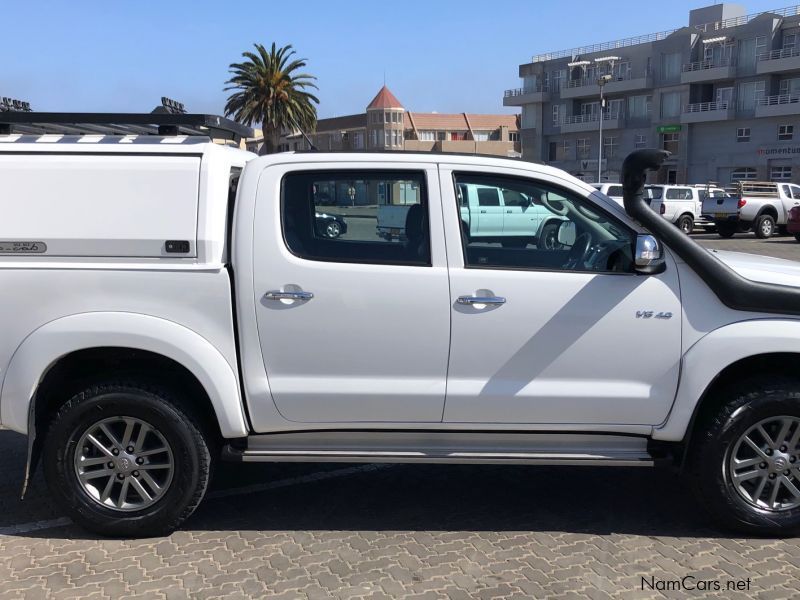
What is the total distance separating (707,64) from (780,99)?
717cm

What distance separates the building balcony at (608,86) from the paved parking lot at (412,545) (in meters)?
65.3

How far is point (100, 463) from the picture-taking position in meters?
3.95

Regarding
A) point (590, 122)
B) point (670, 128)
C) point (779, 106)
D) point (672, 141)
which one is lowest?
point (672, 141)

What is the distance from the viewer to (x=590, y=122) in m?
68.7

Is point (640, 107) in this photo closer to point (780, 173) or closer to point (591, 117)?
point (591, 117)

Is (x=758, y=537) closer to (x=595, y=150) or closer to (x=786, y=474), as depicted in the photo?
(x=786, y=474)

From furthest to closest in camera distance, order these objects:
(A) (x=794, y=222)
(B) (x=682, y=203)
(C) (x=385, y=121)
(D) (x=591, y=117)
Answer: (C) (x=385, y=121)
(D) (x=591, y=117)
(B) (x=682, y=203)
(A) (x=794, y=222)

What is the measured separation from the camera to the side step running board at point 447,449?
388cm

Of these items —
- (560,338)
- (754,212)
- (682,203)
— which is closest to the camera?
(560,338)

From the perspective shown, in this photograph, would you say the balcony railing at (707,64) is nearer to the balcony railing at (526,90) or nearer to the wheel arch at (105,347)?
the balcony railing at (526,90)

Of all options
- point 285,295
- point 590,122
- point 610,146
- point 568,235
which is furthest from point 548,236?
point 590,122

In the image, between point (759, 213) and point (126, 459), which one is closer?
point (126, 459)

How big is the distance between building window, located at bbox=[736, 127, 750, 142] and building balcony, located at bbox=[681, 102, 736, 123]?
1.20 meters

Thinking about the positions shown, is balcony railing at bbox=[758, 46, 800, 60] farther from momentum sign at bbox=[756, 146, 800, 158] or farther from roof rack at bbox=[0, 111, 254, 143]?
roof rack at bbox=[0, 111, 254, 143]
